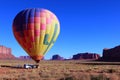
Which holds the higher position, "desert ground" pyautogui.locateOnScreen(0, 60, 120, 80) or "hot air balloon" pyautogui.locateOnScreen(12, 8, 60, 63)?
"hot air balloon" pyautogui.locateOnScreen(12, 8, 60, 63)

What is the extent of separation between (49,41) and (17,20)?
20.4 feet

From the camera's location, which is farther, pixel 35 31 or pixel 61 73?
pixel 35 31

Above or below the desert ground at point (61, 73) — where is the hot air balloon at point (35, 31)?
above

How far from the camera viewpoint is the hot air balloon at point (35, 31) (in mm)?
52562

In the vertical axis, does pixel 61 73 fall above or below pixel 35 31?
below

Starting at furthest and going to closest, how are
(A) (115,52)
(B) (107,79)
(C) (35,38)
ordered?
(A) (115,52) → (C) (35,38) → (B) (107,79)

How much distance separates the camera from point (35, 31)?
52.7 metres

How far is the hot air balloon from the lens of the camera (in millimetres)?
52562

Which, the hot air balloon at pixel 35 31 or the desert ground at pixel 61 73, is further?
the hot air balloon at pixel 35 31

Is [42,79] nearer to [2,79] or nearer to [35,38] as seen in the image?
[2,79]

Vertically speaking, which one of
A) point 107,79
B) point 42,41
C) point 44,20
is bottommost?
point 107,79

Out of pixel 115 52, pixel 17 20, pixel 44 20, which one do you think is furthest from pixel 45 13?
pixel 115 52

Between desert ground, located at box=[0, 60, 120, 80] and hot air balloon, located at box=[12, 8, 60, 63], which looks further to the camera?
hot air balloon, located at box=[12, 8, 60, 63]

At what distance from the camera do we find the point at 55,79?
33469 millimetres
